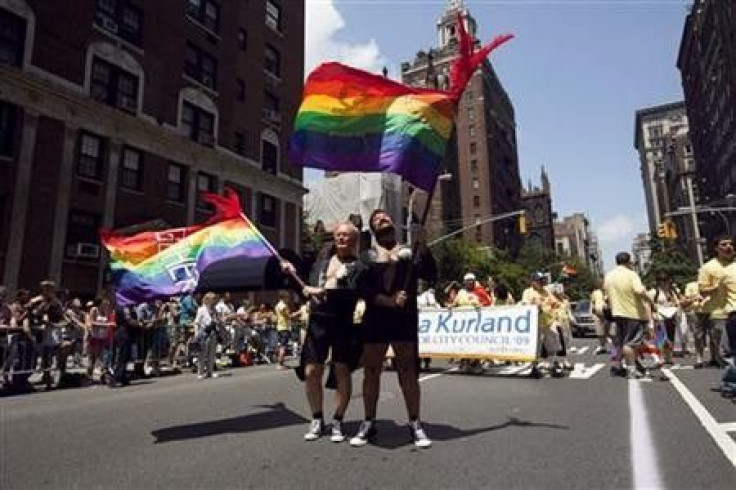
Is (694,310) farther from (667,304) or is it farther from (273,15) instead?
(273,15)

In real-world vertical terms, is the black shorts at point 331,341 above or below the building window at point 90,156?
below

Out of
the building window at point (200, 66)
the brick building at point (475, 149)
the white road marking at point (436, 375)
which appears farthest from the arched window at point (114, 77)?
the brick building at point (475, 149)

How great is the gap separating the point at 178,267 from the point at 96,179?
17573mm

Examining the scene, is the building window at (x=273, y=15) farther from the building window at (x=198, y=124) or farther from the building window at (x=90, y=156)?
the building window at (x=90, y=156)

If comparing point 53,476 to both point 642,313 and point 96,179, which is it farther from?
point 96,179

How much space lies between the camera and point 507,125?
10662 centimetres

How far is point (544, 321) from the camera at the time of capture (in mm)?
11281

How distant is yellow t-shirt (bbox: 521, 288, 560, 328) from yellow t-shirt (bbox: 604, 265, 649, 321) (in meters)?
1.79

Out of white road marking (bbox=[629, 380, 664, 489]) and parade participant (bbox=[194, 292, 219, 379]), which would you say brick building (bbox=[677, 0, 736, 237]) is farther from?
white road marking (bbox=[629, 380, 664, 489])

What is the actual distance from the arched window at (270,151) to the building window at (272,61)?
3656mm

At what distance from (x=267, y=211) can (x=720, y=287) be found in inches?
1051

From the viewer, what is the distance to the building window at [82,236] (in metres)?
21.0

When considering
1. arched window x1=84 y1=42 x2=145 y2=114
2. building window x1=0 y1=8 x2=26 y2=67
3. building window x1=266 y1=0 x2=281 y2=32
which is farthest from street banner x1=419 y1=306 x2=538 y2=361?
building window x1=266 y1=0 x2=281 y2=32

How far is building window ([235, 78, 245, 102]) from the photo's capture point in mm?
30922
